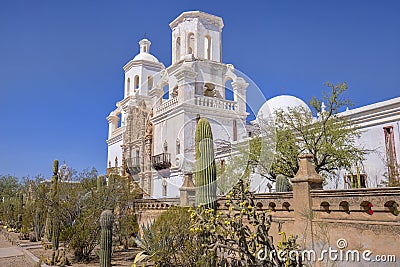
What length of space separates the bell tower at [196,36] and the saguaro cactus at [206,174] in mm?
14449

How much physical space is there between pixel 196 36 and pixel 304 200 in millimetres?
16661

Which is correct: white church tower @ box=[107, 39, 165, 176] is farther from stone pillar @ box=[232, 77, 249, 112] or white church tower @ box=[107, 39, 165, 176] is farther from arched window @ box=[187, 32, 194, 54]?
stone pillar @ box=[232, 77, 249, 112]

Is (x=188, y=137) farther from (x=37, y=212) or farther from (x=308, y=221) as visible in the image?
(x=308, y=221)

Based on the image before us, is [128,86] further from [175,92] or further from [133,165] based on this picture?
[175,92]

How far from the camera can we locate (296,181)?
7.54 m

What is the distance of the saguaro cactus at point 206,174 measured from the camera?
7.49 metres

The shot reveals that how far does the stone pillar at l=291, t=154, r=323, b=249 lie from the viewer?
7.24 metres

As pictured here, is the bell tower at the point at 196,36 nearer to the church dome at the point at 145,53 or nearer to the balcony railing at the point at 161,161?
the balcony railing at the point at 161,161

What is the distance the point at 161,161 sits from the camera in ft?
67.3

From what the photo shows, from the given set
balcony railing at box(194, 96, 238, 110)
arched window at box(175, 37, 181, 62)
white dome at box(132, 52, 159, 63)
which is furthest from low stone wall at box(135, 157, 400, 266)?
white dome at box(132, 52, 159, 63)

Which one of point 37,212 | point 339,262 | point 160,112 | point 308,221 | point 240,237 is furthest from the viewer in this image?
point 160,112

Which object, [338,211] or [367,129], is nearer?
[338,211]

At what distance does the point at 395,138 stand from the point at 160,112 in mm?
13789

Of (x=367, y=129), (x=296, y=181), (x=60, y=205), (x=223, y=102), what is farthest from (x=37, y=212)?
(x=367, y=129)
